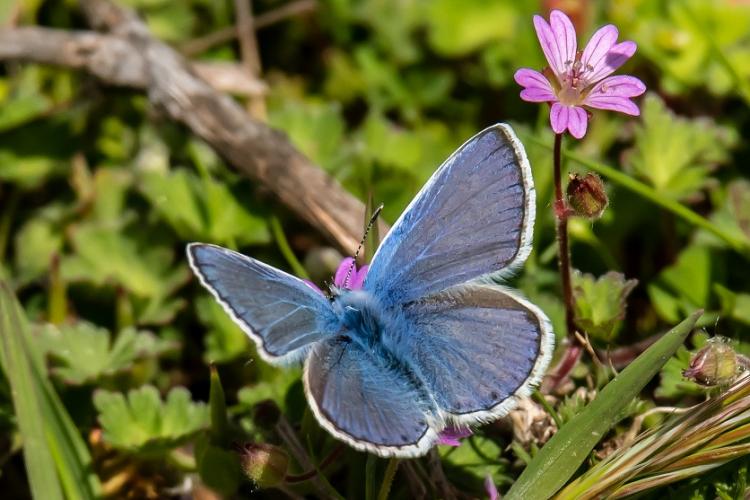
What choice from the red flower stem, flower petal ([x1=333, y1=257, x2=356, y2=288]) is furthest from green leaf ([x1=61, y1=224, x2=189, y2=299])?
the red flower stem

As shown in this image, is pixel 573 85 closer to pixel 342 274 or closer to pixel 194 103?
pixel 342 274

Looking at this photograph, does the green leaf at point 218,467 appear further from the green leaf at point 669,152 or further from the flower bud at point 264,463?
the green leaf at point 669,152

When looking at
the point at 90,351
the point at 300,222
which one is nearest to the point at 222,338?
the point at 90,351

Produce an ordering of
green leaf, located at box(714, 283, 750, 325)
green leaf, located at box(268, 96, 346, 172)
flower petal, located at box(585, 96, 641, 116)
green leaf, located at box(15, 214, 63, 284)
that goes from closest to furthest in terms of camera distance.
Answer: flower petal, located at box(585, 96, 641, 116)
green leaf, located at box(714, 283, 750, 325)
green leaf, located at box(15, 214, 63, 284)
green leaf, located at box(268, 96, 346, 172)

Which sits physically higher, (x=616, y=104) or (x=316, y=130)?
(x=616, y=104)

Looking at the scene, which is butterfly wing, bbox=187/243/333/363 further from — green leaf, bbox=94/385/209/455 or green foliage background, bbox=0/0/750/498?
green leaf, bbox=94/385/209/455
